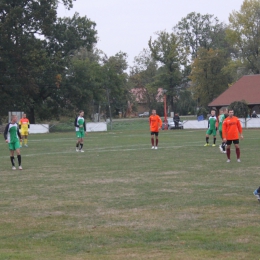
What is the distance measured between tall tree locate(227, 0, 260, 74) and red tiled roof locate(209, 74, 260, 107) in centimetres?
624

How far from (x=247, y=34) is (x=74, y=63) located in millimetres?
26307

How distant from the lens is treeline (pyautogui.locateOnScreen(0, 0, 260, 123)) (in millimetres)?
55469

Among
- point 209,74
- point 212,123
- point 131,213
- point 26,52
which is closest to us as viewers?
point 131,213

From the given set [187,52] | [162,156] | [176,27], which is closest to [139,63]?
[176,27]

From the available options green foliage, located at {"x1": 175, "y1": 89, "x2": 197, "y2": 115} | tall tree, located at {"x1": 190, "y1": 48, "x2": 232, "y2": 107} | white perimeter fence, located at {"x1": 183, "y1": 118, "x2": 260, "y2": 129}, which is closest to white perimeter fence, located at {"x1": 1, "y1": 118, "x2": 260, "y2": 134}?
white perimeter fence, located at {"x1": 183, "y1": 118, "x2": 260, "y2": 129}

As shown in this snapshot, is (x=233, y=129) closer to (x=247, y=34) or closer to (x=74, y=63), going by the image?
(x=74, y=63)

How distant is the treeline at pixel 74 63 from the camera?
182ft

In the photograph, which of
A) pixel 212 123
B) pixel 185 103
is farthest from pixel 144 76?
pixel 212 123

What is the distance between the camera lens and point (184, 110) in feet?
327

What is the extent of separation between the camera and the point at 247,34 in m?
75.4

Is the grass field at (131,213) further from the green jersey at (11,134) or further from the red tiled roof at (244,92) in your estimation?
the red tiled roof at (244,92)

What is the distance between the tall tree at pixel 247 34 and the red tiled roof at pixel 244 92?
6.24m

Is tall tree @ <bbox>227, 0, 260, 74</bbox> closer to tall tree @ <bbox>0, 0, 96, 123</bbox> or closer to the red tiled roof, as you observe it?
the red tiled roof

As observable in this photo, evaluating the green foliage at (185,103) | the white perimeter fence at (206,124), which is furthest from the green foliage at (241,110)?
the green foliage at (185,103)
